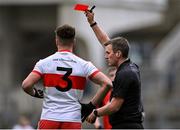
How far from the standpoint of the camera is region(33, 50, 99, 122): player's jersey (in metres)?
10.2

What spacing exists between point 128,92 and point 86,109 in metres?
0.53

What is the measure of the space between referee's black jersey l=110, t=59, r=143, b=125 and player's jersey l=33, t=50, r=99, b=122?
303 millimetres

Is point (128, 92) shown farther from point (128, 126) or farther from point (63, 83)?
point (63, 83)

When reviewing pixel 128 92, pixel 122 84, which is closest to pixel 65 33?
pixel 122 84

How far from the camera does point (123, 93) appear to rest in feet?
33.5

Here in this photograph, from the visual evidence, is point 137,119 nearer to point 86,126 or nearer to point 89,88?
point 86,126

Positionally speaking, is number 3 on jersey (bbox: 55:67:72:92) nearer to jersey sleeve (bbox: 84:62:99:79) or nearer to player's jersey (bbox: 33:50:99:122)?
player's jersey (bbox: 33:50:99:122)

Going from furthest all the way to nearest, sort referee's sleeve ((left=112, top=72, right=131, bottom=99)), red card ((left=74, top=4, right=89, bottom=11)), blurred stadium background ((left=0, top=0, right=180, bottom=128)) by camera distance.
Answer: blurred stadium background ((left=0, top=0, right=180, bottom=128)) → red card ((left=74, top=4, right=89, bottom=11)) → referee's sleeve ((left=112, top=72, right=131, bottom=99))

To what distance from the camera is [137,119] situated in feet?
34.5

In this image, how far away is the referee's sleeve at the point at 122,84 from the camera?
10.2 m

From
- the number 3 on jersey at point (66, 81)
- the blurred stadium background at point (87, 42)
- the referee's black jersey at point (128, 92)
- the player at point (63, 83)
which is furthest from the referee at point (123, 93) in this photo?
the blurred stadium background at point (87, 42)

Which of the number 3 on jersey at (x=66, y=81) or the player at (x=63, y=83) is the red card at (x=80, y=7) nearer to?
the player at (x=63, y=83)

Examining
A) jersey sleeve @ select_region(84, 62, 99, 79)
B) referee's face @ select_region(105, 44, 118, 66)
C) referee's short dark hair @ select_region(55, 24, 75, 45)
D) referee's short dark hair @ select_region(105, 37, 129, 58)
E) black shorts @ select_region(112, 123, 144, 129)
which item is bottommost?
black shorts @ select_region(112, 123, 144, 129)

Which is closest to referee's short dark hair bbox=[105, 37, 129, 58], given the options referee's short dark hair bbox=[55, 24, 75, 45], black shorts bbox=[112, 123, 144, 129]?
referee's short dark hair bbox=[55, 24, 75, 45]
